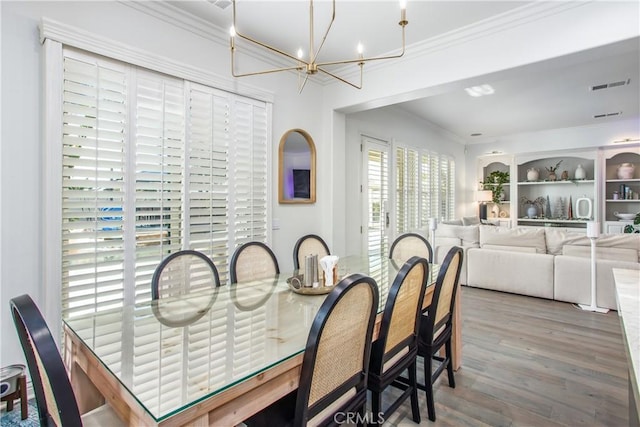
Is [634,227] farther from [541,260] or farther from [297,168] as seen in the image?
[297,168]

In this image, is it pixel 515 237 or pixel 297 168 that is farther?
pixel 515 237

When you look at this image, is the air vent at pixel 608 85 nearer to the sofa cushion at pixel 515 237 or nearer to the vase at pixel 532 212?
the sofa cushion at pixel 515 237

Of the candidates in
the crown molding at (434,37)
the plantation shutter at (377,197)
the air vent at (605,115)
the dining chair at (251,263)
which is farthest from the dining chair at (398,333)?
the air vent at (605,115)

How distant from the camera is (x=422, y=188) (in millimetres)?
6145

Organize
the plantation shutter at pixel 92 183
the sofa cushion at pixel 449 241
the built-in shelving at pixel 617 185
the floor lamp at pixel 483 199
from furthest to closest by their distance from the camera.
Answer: the floor lamp at pixel 483 199, the built-in shelving at pixel 617 185, the sofa cushion at pixel 449 241, the plantation shutter at pixel 92 183

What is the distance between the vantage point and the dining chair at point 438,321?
190cm

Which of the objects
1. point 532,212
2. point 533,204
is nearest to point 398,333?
point 532,212

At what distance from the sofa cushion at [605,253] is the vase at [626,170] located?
12.8 ft

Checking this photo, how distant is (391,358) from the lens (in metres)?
1.65

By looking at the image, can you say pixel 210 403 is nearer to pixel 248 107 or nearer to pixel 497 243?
pixel 248 107

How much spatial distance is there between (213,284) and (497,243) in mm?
3949

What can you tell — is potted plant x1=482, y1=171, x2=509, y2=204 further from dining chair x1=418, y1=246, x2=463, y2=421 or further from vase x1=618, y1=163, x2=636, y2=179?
dining chair x1=418, y1=246, x2=463, y2=421

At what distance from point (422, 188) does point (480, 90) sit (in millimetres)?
2110

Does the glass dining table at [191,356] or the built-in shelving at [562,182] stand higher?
the built-in shelving at [562,182]
